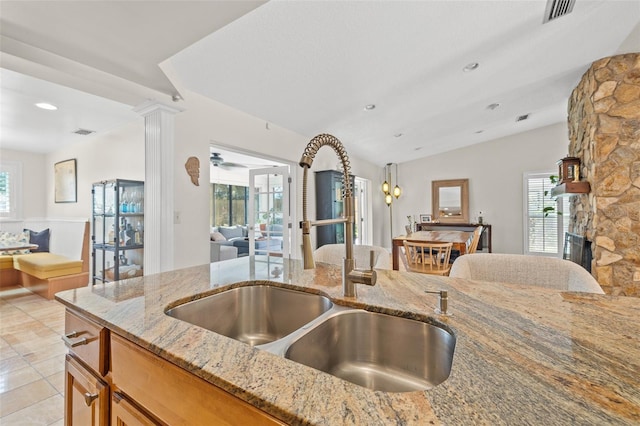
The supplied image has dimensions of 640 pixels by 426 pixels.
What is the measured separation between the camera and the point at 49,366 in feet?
7.50

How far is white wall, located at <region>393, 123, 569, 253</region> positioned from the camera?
6.23 m

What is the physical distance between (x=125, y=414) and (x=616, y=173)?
180 inches

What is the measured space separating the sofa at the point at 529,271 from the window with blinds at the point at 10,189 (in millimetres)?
7464

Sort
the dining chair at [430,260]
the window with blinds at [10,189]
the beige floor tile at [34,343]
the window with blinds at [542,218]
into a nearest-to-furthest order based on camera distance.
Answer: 1. the beige floor tile at [34,343]
2. the dining chair at [430,260]
3. the window with blinds at [10,189]
4. the window with blinds at [542,218]

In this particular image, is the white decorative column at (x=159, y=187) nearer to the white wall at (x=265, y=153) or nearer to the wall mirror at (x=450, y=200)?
the white wall at (x=265, y=153)

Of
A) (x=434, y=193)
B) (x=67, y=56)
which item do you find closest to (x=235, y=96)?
(x=67, y=56)

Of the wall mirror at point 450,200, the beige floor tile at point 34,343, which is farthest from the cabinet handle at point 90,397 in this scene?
the wall mirror at point 450,200

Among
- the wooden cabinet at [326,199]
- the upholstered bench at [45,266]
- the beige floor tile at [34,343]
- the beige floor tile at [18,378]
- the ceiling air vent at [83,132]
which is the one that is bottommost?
the beige floor tile at [18,378]

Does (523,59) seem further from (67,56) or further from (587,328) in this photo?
(67,56)

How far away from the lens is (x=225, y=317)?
1.20 meters

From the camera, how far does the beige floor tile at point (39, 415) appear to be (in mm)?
1697

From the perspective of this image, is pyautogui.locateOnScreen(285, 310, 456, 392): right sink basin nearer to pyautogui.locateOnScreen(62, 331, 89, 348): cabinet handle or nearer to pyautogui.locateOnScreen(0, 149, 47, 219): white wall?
pyautogui.locateOnScreen(62, 331, 89, 348): cabinet handle

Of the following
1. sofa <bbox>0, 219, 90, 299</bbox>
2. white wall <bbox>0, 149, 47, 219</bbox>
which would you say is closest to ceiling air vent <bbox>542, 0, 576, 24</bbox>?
sofa <bbox>0, 219, 90, 299</bbox>

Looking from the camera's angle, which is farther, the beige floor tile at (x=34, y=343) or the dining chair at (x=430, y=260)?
the dining chair at (x=430, y=260)
